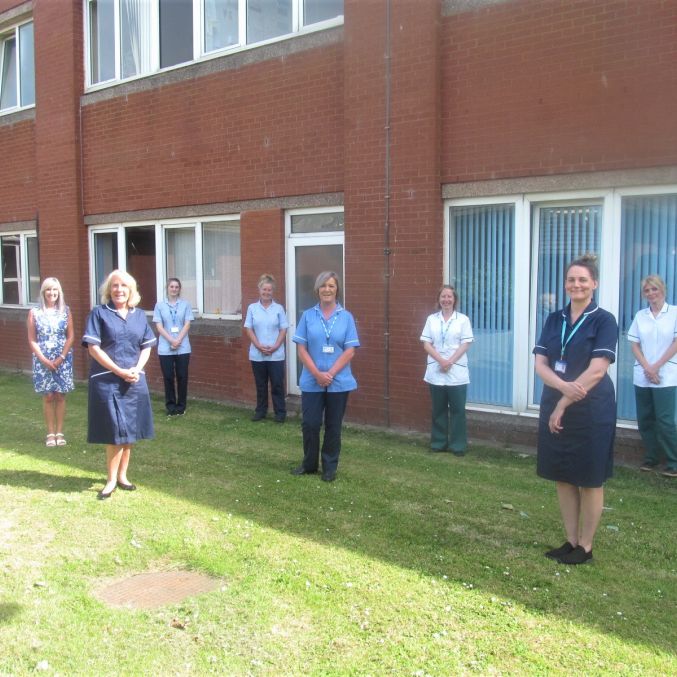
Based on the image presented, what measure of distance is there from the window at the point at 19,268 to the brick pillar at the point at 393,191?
308 inches

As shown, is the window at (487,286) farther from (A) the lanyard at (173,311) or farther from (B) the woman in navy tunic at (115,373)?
(B) the woman in navy tunic at (115,373)

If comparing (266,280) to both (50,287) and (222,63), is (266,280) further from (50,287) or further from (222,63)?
(222,63)

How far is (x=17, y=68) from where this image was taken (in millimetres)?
13641

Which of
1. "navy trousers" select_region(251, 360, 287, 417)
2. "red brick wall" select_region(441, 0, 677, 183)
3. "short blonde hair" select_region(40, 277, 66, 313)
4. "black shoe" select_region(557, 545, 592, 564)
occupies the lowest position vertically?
"black shoe" select_region(557, 545, 592, 564)

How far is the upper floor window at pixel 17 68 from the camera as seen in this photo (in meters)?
13.4

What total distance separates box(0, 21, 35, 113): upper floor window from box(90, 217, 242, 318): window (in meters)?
3.49

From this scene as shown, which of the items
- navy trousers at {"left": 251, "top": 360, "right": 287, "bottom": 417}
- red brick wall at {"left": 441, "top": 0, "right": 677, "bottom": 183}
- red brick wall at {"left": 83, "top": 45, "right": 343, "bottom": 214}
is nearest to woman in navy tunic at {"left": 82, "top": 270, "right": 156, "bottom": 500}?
navy trousers at {"left": 251, "top": 360, "right": 287, "bottom": 417}

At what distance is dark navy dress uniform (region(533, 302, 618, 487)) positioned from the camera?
4.43 metres

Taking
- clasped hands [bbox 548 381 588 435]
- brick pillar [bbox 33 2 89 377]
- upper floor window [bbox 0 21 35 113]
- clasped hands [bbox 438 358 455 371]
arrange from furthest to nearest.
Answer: upper floor window [bbox 0 21 35 113] < brick pillar [bbox 33 2 89 377] < clasped hands [bbox 438 358 455 371] < clasped hands [bbox 548 381 588 435]

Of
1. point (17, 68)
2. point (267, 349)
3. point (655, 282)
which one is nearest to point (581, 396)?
point (655, 282)

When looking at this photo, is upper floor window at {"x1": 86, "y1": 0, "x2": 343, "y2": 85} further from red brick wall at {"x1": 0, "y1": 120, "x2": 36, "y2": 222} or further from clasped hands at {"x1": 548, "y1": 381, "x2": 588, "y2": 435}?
clasped hands at {"x1": 548, "y1": 381, "x2": 588, "y2": 435}

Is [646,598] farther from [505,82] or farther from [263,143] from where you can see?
[263,143]

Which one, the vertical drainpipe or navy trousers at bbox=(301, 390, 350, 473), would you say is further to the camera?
the vertical drainpipe

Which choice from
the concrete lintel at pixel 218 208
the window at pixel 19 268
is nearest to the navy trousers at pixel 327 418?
the concrete lintel at pixel 218 208
